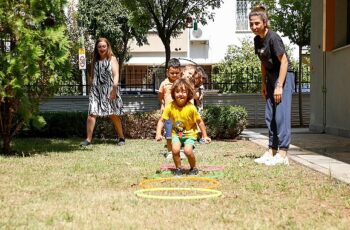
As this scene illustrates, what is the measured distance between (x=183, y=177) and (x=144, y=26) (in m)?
8.92

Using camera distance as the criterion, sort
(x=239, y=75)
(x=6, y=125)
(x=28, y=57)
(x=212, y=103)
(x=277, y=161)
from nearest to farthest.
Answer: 1. (x=277, y=161)
2. (x=28, y=57)
3. (x=6, y=125)
4. (x=212, y=103)
5. (x=239, y=75)

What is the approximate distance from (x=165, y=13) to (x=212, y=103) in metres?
3.86

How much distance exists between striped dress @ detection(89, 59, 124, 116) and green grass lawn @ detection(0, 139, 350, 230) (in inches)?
94.8

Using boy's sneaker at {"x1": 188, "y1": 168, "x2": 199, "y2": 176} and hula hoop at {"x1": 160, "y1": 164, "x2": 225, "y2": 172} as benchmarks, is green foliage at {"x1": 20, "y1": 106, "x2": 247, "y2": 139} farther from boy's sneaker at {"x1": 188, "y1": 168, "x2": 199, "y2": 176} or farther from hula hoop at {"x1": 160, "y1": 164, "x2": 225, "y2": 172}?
boy's sneaker at {"x1": 188, "y1": 168, "x2": 199, "y2": 176}

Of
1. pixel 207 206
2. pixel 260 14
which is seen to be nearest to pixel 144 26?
pixel 260 14

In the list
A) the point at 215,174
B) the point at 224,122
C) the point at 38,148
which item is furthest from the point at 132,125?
the point at 215,174

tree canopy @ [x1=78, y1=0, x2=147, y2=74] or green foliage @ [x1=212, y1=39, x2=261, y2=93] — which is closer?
green foliage @ [x1=212, y1=39, x2=261, y2=93]

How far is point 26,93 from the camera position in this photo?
796cm

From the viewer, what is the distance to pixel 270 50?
6.88 meters

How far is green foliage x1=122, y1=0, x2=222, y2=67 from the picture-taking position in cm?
1310

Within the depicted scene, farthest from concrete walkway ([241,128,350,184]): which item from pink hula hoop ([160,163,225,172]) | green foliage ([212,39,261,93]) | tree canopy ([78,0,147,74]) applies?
tree canopy ([78,0,147,74])

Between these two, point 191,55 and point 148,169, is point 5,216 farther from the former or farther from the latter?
point 191,55

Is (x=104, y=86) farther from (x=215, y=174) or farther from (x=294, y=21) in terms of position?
(x=294, y=21)

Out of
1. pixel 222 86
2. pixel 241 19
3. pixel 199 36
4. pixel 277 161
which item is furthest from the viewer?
pixel 199 36
